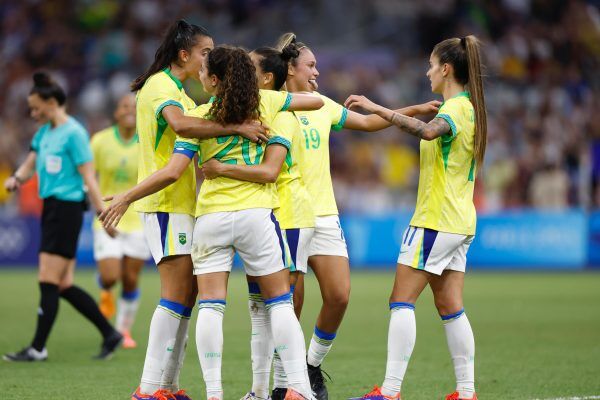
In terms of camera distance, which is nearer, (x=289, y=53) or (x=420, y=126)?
(x=420, y=126)

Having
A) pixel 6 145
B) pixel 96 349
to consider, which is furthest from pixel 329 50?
pixel 96 349

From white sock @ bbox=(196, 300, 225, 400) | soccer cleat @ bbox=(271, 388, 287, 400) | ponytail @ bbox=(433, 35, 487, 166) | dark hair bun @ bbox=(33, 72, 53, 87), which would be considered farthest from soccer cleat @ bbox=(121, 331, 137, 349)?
ponytail @ bbox=(433, 35, 487, 166)

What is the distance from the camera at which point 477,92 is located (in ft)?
21.6

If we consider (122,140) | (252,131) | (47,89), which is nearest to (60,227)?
(47,89)

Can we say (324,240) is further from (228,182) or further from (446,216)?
(228,182)

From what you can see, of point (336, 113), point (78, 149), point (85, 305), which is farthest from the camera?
point (85, 305)

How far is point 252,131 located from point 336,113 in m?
1.36

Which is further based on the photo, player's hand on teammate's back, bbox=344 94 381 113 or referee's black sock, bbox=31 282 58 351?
referee's black sock, bbox=31 282 58 351

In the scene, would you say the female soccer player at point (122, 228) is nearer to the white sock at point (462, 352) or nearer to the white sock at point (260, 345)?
the white sock at point (260, 345)

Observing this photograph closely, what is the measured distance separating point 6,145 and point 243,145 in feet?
55.0

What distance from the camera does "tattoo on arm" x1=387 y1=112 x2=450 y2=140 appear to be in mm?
6285

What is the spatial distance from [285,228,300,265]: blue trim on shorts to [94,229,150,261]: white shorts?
423 centimetres

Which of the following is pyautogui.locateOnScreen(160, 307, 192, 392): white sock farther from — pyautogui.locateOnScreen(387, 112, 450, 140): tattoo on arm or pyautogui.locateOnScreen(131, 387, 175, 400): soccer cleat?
pyautogui.locateOnScreen(387, 112, 450, 140): tattoo on arm

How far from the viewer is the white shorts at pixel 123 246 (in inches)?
417
